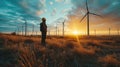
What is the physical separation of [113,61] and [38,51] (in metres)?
4.94

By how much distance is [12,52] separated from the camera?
1202cm

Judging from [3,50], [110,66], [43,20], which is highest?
[43,20]

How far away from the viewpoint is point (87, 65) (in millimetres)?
10578

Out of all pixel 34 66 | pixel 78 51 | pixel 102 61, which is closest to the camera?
pixel 34 66

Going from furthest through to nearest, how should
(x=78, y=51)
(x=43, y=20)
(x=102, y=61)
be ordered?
1. (x=43, y=20)
2. (x=78, y=51)
3. (x=102, y=61)

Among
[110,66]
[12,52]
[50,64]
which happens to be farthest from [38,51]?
[110,66]

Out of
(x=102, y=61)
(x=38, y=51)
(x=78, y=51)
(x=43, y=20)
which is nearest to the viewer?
(x=102, y=61)

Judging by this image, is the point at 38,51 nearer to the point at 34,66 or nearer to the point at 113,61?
the point at 113,61

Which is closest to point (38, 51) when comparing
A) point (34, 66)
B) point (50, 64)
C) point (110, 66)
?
point (50, 64)

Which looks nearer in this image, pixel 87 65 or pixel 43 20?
pixel 87 65

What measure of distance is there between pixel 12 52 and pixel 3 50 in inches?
31.1

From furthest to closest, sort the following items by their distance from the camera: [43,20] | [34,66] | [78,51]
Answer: [43,20], [78,51], [34,66]

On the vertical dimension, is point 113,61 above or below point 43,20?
below

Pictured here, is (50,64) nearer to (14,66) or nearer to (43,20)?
(14,66)
